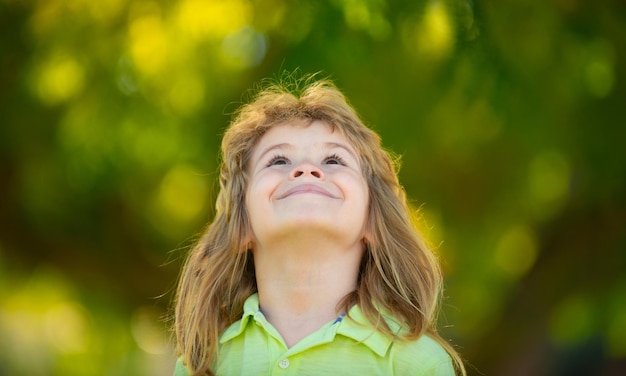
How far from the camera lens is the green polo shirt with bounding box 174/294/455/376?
6.88 feet

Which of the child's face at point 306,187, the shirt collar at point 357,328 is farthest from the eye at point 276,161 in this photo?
the shirt collar at point 357,328

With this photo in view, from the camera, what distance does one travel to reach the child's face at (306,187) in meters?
2.12

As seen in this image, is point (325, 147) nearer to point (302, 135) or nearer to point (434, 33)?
point (302, 135)

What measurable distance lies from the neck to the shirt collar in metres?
0.03

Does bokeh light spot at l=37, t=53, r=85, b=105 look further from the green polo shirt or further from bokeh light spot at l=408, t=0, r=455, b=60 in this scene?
the green polo shirt

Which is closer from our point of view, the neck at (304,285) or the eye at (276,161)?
the neck at (304,285)

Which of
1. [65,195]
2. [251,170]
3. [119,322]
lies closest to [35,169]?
[65,195]

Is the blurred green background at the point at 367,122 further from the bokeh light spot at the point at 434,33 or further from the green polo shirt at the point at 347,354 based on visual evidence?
the green polo shirt at the point at 347,354

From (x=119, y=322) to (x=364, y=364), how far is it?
10.4 feet

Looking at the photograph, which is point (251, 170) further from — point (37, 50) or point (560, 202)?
point (560, 202)

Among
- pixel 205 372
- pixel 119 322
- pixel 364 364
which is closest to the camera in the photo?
pixel 364 364

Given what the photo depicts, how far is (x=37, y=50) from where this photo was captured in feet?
14.2

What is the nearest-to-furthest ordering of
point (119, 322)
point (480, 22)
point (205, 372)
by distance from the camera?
1. point (205, 372)
2. point (480, 22)
3. point (119, 322)

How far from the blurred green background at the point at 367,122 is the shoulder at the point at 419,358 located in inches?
68.7
